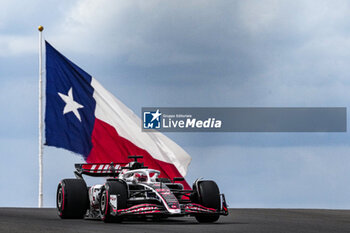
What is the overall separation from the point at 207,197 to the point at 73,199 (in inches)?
197

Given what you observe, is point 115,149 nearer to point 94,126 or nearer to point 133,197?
point 94,126

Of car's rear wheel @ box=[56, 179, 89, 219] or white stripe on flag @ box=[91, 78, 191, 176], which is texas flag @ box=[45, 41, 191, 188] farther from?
car's rear wheel @ box=[56, 179, 89, 219]

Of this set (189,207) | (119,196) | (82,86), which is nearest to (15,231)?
(119,196)

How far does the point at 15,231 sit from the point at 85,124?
47.7 feet

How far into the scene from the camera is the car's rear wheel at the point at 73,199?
24.5 meters

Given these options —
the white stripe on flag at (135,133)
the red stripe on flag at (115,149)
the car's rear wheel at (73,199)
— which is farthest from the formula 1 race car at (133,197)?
the white stripe on flag at (135,133)

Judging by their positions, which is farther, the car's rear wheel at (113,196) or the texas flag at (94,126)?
the texas flag at (94,126)

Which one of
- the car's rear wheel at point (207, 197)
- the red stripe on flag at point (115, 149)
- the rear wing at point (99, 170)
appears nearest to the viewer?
the car's rear wheel at point (207, 197)

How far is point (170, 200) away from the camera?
71.5 feet

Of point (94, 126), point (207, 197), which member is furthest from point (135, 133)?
point (207, 197)

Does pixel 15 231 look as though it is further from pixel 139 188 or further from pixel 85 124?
pixel 85 124

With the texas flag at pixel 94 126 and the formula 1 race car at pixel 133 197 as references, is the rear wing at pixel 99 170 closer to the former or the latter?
the formula 1 race car at pixel 133 197

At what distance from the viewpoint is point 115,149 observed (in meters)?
31.3

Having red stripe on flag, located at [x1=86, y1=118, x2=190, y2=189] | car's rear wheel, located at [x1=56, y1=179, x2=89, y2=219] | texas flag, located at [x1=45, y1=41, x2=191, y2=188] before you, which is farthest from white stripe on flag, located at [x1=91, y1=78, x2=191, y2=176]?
car's rear wheel, located at [x1=56, y1=179, x2=89, y2=219]
